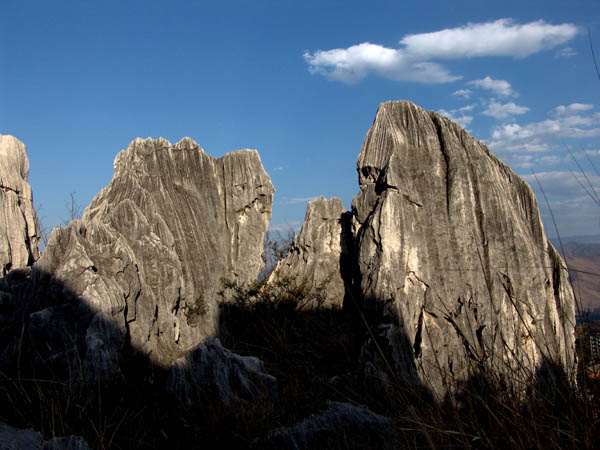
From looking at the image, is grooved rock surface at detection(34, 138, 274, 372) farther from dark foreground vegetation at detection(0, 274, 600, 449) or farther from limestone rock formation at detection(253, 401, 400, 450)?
limestone rock formation at detection(253, 401, 400, 450)

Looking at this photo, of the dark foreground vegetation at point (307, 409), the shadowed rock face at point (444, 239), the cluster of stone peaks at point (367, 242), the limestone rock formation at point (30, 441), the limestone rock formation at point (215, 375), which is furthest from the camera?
the shadowed rock face at point (444, 239)

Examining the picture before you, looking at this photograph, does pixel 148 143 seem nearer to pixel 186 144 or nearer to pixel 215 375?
pixel 186 144

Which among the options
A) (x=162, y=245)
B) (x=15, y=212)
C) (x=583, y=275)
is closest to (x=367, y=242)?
(x=162, y=245)

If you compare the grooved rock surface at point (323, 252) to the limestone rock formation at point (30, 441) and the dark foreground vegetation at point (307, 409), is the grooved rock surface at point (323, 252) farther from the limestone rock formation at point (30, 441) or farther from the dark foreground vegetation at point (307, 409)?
the limestone rock formation at point (30, 441)

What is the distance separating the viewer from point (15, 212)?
1404cm

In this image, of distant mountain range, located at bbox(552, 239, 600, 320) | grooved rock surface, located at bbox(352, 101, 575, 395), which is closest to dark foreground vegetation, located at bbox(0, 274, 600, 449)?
distant mountain range, located at bbox(552, 239, 600, 320)

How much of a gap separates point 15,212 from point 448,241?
1287 centimetres

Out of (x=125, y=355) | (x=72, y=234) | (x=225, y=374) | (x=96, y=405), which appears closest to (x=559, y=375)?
(x=225, y=374)

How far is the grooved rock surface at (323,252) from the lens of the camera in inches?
430

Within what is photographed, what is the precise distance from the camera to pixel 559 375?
185 centimetres

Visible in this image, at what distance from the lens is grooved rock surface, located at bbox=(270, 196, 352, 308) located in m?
10.9

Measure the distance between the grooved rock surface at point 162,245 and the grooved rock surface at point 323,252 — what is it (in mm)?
990

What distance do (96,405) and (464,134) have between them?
29.7 feet

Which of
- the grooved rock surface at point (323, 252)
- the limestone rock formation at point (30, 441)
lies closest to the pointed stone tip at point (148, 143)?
the grooved rock surface at point (323, 252)
